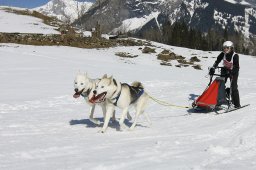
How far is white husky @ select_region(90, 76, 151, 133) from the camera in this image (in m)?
7.80

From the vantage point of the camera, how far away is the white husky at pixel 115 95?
25.6ft

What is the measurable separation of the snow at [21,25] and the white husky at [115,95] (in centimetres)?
2795

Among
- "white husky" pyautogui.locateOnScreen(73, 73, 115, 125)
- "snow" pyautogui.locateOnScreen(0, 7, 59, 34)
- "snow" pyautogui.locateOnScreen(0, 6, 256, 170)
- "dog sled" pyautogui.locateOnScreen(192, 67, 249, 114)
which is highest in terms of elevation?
"snow" pyautogui.locateOnScreen(0, 7, 59, 34)

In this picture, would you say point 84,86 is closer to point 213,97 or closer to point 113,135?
point 113,135

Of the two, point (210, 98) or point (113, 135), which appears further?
point (210, 98)

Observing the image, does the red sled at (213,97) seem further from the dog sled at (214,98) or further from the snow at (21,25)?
the snow at (21,25)

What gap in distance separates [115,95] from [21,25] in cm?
3263

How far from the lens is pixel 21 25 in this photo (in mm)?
38438

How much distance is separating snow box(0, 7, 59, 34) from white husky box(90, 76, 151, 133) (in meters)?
27.9

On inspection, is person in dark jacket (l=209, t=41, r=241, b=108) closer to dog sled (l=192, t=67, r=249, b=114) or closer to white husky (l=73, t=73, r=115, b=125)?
dog sled (l=192, t=67, r=249, b=114)

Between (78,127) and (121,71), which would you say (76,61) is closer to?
(121,71)

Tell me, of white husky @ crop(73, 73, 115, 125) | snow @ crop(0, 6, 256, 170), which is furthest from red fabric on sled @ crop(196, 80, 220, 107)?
white husky @ crop(73, 73, 115, 125)

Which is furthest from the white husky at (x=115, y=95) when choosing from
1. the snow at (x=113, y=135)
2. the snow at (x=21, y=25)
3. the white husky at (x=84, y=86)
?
the snow at (x=21, y=25)

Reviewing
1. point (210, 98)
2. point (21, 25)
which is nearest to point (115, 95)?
point (210, 98)
